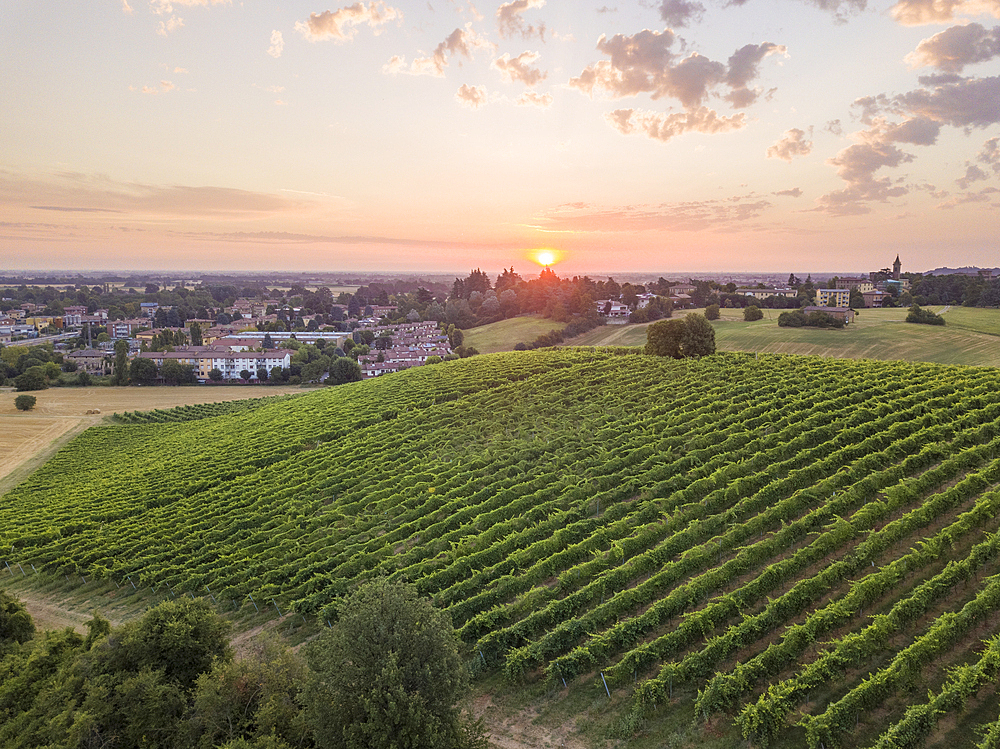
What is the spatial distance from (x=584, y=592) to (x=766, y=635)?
528cm

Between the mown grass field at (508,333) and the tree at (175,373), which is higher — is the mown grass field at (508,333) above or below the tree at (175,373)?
above

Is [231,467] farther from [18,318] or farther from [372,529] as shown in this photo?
[18,318]

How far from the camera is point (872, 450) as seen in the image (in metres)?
24.3

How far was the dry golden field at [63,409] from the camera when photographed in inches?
1947

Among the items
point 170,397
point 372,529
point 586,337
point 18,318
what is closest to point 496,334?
point 586,337

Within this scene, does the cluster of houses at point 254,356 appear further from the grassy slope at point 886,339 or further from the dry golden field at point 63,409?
the grassy slope at point 886,339

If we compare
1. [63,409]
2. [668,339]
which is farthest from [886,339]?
[63,409]

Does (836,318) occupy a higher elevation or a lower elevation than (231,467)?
higher

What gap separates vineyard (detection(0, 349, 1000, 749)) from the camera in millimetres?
13422

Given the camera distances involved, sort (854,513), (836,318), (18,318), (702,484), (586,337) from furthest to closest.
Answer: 1. (18,318)
2. (586,337)
3. (836,318)
4. (702,484)
5. (854,513)

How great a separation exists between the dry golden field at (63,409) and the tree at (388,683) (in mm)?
46592

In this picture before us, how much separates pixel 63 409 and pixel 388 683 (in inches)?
3024

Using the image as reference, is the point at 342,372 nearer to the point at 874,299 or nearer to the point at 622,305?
the point at 622,305

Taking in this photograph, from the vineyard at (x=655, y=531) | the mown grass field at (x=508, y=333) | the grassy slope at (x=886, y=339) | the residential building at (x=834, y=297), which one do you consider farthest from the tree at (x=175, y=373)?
the residential building at (x=834, y=297)
